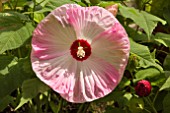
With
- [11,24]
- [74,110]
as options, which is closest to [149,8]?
[74,110]

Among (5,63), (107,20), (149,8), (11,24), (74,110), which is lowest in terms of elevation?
(74,110)

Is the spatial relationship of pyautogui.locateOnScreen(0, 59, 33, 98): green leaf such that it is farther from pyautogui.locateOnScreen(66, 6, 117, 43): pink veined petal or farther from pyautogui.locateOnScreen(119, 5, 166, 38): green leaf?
pyautogui.locateOnScreen(119, 5, 166, 38): green leaf

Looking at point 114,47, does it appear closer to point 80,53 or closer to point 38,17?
point 80,53

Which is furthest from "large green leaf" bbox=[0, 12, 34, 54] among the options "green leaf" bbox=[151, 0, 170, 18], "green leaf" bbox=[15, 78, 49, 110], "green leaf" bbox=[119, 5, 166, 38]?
"green leaf" bbox=[151, 0, 170, 18]

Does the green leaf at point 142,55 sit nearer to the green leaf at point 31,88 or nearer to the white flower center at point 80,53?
the white flower center at point 80,53

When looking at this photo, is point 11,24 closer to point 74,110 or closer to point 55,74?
point 55,74

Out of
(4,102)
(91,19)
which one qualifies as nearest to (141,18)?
(91,19)
